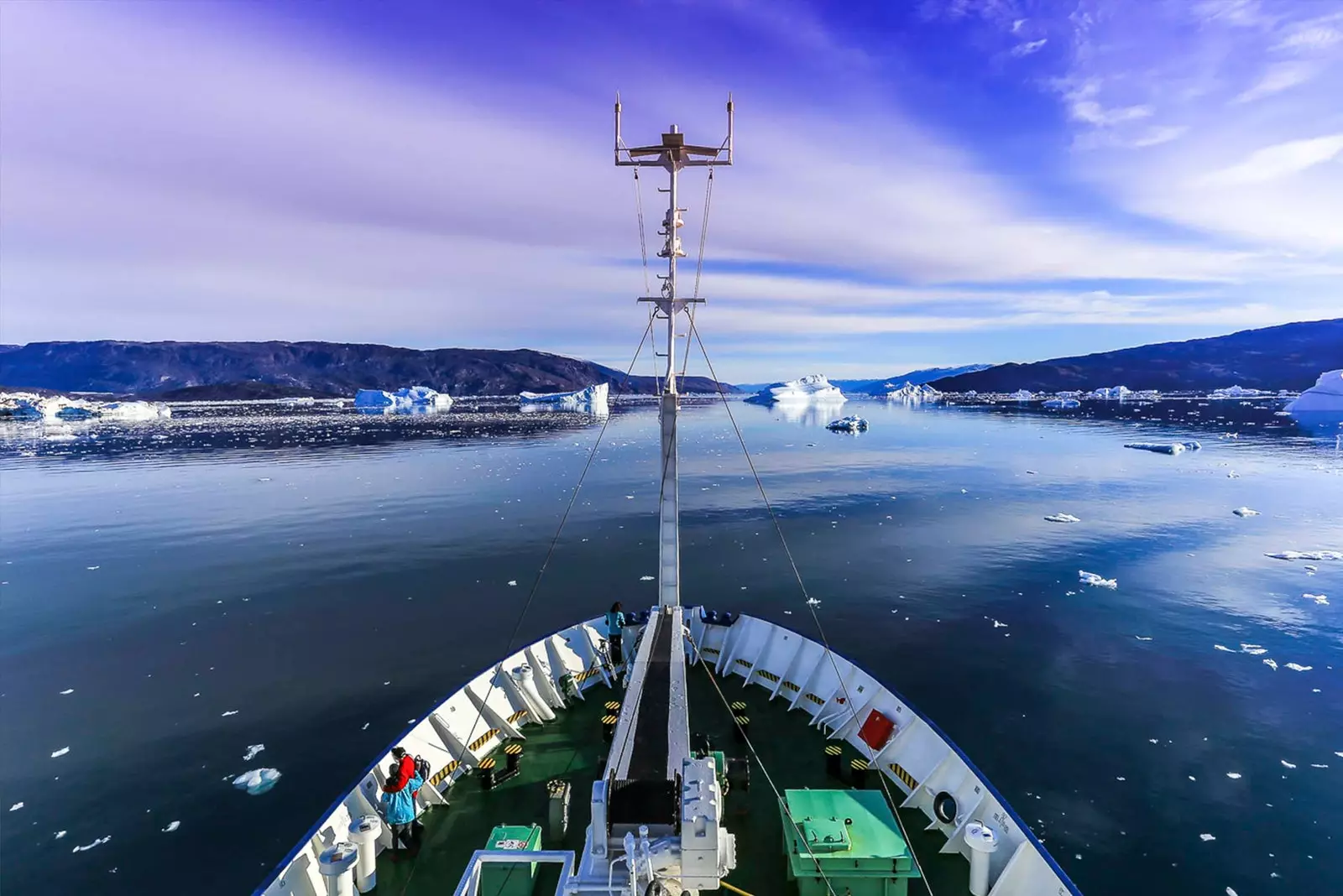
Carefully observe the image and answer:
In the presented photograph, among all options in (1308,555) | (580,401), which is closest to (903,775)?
(1308,555)

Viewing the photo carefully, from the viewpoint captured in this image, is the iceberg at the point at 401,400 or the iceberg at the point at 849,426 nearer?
the iceberg at the point at 849,426

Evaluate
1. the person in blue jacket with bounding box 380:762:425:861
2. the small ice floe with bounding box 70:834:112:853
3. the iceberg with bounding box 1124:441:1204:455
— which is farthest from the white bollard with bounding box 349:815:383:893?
the iceberg with bounding box 1124:441:1204:455

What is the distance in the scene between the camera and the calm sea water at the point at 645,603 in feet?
34.9

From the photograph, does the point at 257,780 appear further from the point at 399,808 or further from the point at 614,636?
the point at 614,636

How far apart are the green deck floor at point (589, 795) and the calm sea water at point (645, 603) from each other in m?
3.00

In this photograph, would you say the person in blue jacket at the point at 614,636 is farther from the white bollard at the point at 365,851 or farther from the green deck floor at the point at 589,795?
the white bollard at the point at 365,851

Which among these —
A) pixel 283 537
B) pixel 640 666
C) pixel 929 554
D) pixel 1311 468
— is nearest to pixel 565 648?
pixel 640 666

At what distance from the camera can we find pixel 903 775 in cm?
998

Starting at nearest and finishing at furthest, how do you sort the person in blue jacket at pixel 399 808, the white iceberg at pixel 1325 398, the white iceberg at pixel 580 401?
the person in blue jacket at pixel 399 808
the white iceberg at pixel 1325 398
the white iceberg at pixel 580 401

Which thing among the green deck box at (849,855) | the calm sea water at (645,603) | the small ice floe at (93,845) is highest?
the green deck box at (849,855)

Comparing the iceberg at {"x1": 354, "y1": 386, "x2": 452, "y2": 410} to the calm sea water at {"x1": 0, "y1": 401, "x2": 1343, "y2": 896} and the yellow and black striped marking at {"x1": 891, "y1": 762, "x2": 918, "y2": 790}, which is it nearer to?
the calm sea water at {"x1": 0, "y1": 401, "x2": 1343, "y2": 896}

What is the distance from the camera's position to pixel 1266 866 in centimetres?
957

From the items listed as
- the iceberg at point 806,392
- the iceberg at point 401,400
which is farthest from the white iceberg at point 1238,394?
the iceberg at point 401,400

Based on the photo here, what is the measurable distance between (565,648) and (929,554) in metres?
18.6
